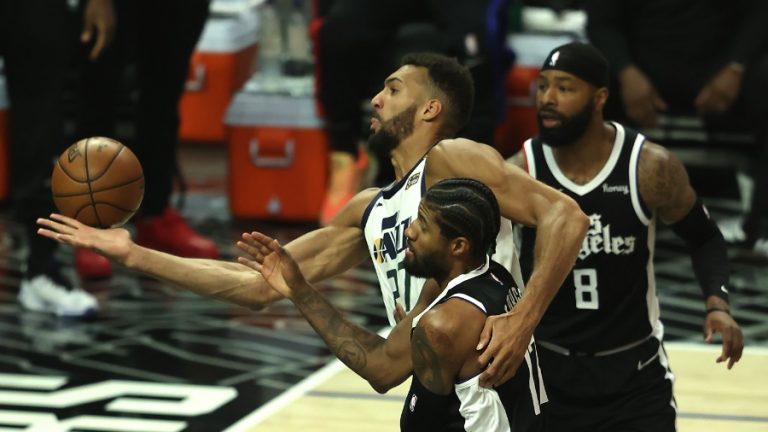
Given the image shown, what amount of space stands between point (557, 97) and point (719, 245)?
69 cm

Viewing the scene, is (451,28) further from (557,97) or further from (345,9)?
(557,97)

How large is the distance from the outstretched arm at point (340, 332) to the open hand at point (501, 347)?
30 cm

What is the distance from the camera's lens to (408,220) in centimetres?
407

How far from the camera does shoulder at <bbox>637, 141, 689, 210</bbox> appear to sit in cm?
470

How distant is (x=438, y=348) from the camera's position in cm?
350

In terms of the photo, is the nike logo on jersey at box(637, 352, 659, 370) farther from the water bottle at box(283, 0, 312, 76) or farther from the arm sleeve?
the water bottle at box(283, 0, 312, 76)

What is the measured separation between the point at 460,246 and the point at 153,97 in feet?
14.2

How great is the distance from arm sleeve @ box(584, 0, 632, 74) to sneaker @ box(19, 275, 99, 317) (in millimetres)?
2868

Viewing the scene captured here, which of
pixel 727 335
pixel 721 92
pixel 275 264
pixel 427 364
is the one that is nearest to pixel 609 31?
pixel 721 92

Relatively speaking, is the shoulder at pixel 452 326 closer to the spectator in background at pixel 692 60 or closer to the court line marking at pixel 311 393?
the court line marking at pixel 311 393

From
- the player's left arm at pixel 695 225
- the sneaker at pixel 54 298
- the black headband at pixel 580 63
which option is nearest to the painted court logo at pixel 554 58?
the black headband at pixel 580 63

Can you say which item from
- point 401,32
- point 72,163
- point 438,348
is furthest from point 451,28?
point 438,348

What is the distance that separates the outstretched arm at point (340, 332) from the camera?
12.5 feet

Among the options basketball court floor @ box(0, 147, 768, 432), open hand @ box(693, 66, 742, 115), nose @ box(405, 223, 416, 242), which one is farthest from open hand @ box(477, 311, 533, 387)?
open hand @ box(693, 66, 742, 115)
